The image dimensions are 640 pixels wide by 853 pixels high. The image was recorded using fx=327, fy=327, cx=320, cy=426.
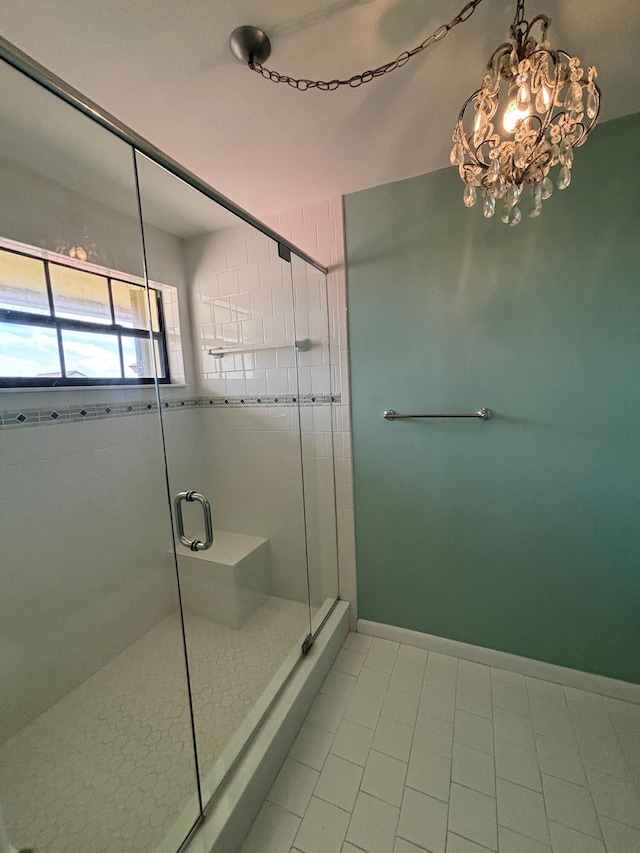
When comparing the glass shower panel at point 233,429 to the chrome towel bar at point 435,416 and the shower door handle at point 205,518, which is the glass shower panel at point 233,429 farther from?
the chrome towel bar at point 435,416

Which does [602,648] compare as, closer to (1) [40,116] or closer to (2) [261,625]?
(2) [261,625]

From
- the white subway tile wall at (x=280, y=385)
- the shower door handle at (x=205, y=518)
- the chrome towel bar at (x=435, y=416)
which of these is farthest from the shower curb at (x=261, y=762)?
the chrome towel bar at (x=435, y=416)

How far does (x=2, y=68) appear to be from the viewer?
2.73ft

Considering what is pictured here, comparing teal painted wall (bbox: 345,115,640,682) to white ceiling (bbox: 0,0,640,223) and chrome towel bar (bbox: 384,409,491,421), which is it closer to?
chrome towel bar (bbox: 384,409,491,421)

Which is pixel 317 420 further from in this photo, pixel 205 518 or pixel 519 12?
A: pixel 519 12

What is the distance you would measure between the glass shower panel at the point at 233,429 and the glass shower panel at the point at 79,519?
16 centimetres

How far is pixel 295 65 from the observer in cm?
95

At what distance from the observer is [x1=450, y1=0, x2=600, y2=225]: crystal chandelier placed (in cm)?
73

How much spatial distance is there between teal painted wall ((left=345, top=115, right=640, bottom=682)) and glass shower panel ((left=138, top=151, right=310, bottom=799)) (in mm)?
447

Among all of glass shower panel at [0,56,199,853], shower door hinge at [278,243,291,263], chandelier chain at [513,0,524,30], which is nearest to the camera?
chandelier chain at [513,0,524,30]

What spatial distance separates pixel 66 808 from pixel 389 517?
5.04ft

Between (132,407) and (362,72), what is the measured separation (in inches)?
62.9

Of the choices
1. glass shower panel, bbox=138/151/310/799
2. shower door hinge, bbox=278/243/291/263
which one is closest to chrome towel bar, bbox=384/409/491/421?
glass shower panel, bbox=138/151/310/799

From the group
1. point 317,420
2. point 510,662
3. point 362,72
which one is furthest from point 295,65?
point 510,662
